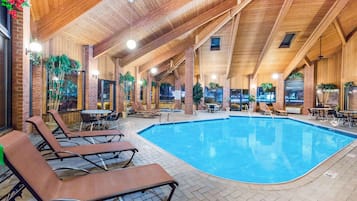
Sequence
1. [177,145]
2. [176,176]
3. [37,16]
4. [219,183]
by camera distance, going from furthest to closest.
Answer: [177,145]
[37,16]
[176,176]
[219,183]

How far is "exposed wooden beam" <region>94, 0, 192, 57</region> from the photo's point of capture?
699 cm

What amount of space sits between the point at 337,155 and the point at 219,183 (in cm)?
325

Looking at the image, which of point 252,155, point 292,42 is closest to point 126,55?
point 252,155

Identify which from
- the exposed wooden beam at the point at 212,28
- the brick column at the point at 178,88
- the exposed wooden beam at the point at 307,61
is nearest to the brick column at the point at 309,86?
the exposed wooden beam at the point at 307,61

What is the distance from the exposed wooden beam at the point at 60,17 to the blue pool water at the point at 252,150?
4401mm

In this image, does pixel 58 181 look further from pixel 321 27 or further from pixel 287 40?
pixel 287 40

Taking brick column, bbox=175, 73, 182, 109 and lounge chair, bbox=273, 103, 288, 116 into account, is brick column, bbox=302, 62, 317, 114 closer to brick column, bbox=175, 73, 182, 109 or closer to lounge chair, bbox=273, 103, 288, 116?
lounge chair, bbox=273, 103, 288, 116

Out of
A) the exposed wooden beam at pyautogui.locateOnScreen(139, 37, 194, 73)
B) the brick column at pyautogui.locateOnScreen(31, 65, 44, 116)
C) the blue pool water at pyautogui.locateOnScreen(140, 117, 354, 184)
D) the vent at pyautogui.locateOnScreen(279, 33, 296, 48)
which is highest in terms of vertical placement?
the vent at pyautogui.locateOnScreen(279, 33, 296, 48)

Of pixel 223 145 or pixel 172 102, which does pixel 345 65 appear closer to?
pixel 223 145

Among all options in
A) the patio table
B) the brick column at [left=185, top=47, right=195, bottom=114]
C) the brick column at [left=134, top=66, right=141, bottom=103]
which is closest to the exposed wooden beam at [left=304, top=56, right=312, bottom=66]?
the patio table

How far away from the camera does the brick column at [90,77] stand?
27.4 ft

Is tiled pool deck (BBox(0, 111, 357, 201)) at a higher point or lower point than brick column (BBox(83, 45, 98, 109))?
lower

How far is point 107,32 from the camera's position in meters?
7.71

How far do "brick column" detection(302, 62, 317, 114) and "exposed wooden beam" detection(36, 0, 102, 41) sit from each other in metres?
13.8
